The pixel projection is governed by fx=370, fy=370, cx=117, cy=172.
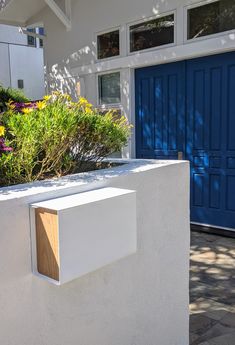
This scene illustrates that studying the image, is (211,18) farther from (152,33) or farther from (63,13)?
(63,13)

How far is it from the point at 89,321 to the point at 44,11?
6.72m

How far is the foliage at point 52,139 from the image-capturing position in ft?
6.04

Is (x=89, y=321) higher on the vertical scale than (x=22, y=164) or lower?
lower

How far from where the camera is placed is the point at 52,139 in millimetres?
1892

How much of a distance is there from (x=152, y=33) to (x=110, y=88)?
1.18 meters

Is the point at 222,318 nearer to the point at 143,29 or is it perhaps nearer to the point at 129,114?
the point at 129,114

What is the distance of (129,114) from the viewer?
19.4 ft

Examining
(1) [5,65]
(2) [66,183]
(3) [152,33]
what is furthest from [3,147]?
(1) [5,65]

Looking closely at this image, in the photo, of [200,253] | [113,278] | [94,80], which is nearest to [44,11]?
[94,80]

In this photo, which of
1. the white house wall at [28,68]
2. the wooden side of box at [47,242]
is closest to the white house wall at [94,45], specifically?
the wooden side of box at [47,242]

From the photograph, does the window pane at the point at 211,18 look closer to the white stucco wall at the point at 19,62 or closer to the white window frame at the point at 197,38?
the white window frame at the point at 197,38

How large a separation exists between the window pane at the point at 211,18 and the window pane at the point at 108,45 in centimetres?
138

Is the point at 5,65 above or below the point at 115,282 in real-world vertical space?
above

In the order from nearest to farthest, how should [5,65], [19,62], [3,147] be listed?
[3,147] < [5,65] < [19,62]
